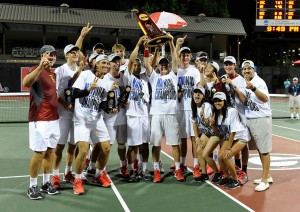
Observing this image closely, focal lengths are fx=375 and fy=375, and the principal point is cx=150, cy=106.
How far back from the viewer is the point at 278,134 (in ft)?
42.0

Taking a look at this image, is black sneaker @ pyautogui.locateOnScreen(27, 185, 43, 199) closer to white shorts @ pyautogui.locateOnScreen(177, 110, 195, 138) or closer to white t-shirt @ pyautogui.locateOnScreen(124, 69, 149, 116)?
white t-shirt @ pyautogui.locateOnScreen(124, 69, 149, 116)

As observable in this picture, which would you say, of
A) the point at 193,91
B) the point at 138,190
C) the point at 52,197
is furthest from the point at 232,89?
the point at 52,197

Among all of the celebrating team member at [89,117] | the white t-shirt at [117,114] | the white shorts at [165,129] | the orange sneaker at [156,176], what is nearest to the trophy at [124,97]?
the white t-shirt at [117,114]

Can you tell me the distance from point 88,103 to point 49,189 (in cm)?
157

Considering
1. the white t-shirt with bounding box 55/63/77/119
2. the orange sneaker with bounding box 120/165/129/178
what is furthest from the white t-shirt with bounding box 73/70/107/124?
the orange sneaker with bounding box 120/165/129/178

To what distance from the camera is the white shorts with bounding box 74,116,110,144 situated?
6277 millimetres

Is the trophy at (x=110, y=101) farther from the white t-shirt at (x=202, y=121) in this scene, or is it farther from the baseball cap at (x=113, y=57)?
the white t-shirt at (x=202, y=121)

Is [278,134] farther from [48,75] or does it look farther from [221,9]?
[221,9]

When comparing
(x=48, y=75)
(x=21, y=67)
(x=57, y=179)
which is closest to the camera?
(x=48, y=75)

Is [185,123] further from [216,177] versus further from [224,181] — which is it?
[224,181]

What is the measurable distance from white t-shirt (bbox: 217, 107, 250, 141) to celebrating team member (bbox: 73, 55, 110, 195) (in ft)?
6.57

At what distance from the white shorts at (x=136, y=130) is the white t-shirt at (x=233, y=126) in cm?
141

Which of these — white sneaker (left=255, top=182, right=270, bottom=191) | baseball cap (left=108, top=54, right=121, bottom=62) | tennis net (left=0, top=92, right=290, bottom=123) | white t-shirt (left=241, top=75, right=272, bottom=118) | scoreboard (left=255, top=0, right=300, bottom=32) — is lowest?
white sneaker (left=255, top=182, right=270, bottom=191)

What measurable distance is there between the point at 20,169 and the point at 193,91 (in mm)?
4007
